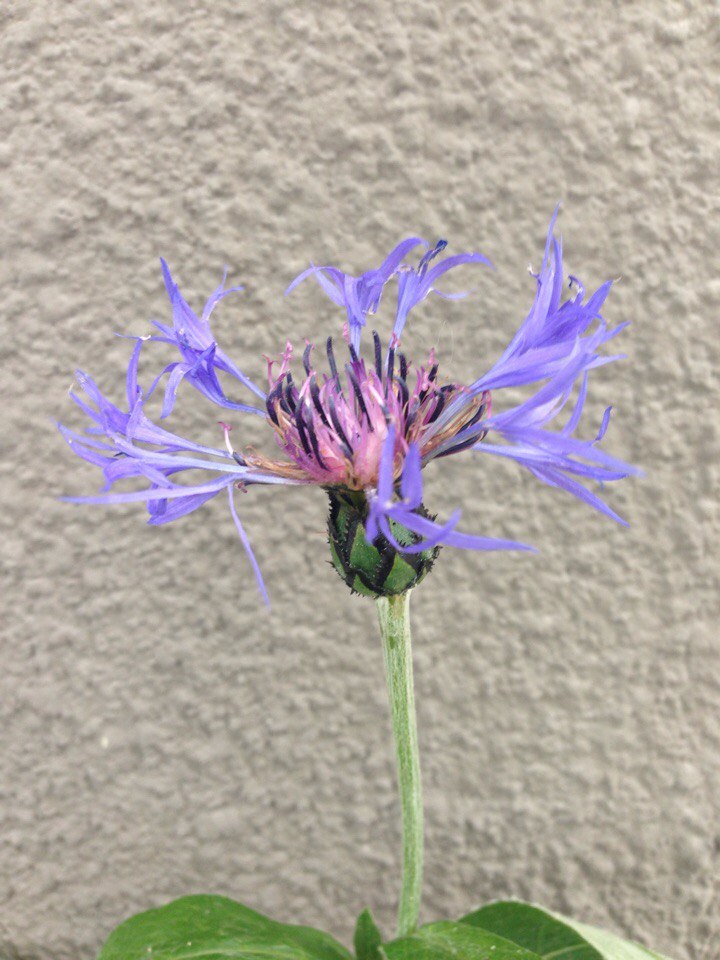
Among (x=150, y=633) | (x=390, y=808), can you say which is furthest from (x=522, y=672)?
(x=150, y=633)

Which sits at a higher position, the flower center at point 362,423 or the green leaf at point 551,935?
the flower center at point 362,423

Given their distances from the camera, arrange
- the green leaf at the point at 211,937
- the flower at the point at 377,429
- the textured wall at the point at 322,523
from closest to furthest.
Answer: the flower at the point at 377,429 < the green leaf at the point at 211,937 < the textured wall at the point at 322,523

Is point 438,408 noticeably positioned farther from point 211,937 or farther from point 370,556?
point 211,937

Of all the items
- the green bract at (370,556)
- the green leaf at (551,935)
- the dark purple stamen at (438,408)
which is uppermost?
the dark purple stamen at (438,408)

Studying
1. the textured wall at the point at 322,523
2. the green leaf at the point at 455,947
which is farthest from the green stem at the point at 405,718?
the textured wall at the point at 322,523

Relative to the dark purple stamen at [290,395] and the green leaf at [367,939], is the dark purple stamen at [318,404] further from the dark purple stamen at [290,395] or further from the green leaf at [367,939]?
the green leaf at [367,939]
